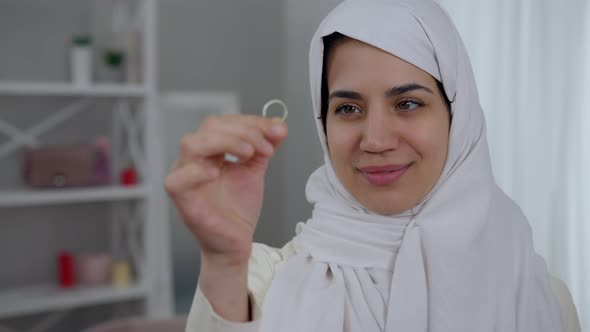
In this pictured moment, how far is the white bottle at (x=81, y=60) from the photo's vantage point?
1287 mm

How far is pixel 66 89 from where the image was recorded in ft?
4.12

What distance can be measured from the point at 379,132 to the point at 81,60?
3.44ft

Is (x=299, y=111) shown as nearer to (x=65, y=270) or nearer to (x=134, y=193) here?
(x=134, y=193)

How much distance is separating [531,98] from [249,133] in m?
0.38

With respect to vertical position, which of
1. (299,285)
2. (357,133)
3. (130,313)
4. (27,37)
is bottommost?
(130,313)

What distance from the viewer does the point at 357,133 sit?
0.48m

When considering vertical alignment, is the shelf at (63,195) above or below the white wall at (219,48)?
below

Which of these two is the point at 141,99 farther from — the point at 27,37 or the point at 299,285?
the point at 299,285

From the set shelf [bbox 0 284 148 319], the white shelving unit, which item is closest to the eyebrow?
the white shelving unit

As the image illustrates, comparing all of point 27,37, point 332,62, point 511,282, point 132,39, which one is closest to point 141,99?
point 132,39

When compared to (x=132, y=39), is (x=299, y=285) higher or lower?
lower

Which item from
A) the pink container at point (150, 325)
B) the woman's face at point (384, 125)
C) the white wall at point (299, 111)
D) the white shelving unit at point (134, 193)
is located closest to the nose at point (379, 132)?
the woman's face at point (384, 125)

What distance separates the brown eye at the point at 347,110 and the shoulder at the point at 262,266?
16cm

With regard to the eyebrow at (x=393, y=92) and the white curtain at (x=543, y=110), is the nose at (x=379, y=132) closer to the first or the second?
the eyebrow at (x=393, y=92)
